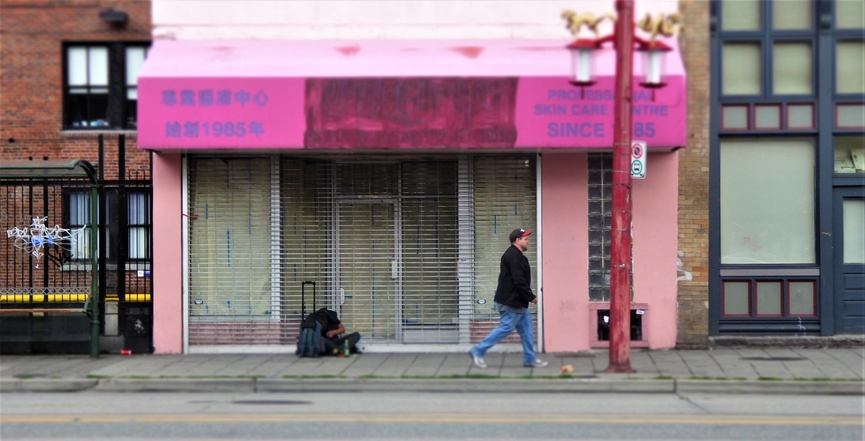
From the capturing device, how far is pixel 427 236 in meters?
13.3

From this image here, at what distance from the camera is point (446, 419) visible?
338 inches

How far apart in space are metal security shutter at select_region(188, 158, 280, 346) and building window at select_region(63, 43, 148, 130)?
4016 mm

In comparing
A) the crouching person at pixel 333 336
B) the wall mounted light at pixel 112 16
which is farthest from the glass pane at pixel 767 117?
the wall mounted light at pixel 112 16

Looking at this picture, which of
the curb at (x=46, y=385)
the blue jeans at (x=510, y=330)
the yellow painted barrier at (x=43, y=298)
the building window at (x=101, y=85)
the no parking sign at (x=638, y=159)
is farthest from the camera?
the building window at (x=101, y=85)

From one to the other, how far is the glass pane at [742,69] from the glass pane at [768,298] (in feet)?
9.29

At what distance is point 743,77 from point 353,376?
717 cm

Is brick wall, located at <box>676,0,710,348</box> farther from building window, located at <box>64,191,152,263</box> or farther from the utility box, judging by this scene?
building window, located at <box>64,191,152,263</box>

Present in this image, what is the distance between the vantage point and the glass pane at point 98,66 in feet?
53.6

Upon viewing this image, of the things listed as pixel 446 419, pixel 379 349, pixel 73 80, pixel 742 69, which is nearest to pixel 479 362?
pixel 379 349

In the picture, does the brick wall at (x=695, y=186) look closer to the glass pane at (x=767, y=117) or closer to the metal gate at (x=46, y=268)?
the glass pane at (x=767, y=117)

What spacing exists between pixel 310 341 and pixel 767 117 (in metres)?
7.37

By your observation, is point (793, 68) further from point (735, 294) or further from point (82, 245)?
point (82, 245)

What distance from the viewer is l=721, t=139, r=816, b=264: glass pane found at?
42.9ft

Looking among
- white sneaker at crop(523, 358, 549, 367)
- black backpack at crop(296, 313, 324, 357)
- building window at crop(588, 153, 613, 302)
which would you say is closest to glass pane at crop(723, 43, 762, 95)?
building window at crop(588, 153, 613, 302)
